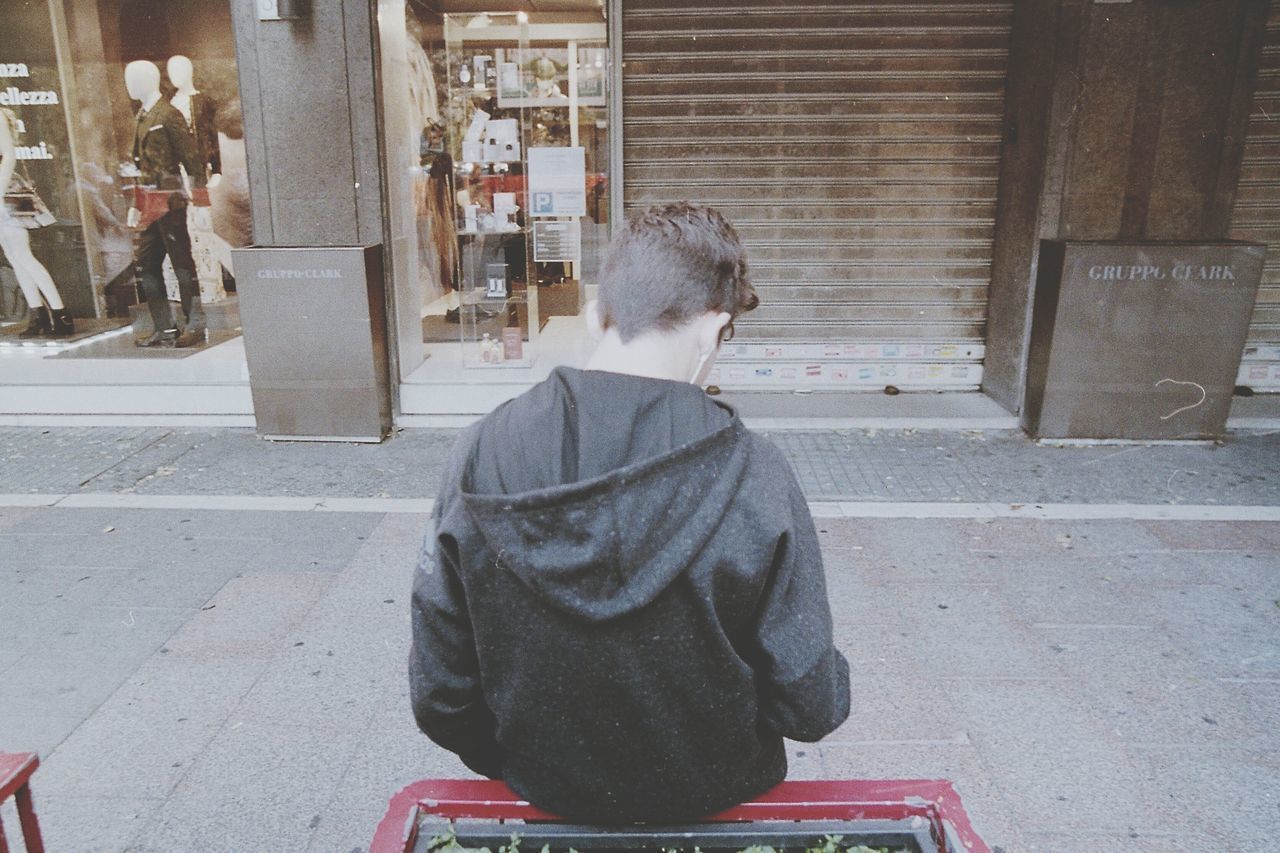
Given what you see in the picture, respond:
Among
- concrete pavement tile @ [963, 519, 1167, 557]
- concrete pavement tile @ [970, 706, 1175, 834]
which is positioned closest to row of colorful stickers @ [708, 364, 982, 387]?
concrete pavement tile @ [963, 519, 1167, 557]

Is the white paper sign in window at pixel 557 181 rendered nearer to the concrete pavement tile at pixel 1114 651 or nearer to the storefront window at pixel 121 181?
the storefront window at pixel 121 181

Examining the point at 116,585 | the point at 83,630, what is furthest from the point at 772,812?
the point at 116,585

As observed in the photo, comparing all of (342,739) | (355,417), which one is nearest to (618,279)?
(342,739)

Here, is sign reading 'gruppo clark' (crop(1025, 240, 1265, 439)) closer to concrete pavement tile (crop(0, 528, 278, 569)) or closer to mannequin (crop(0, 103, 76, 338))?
concrete pavement tile (crop(0, 528, 278, 569))

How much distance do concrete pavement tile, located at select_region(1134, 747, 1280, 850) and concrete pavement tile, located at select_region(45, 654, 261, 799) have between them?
3329mm

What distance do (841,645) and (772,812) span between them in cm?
229

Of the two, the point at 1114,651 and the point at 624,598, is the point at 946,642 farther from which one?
the point at 624,598

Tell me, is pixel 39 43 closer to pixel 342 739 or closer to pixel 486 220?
pixel 486 220

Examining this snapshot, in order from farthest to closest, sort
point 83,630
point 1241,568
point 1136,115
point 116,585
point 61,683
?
point 1136,115 → point 1241,568 → point 116,585 → point 83,630 → point 61,683

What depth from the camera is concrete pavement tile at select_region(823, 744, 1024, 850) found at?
294 cm

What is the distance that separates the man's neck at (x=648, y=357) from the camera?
1.52m

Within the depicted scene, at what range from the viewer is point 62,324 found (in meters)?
8.73

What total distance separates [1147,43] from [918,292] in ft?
7.57

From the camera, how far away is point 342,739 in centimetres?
331
